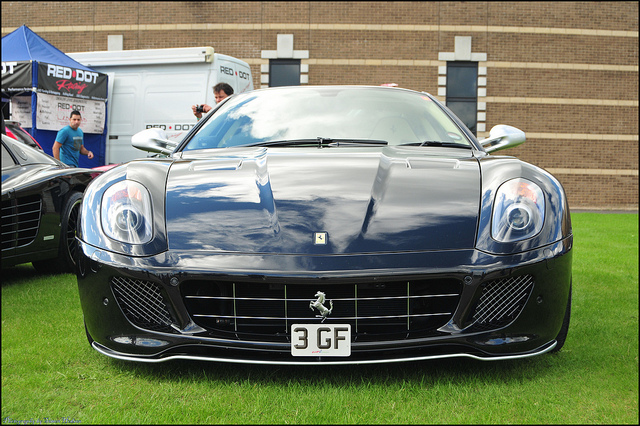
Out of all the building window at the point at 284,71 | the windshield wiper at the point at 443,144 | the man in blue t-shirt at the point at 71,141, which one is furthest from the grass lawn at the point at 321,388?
the building window at the point at 284,71

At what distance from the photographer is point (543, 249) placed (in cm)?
211

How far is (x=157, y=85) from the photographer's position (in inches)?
427

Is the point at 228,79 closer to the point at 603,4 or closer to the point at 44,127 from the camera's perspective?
the point at 44,127

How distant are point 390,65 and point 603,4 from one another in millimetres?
6904

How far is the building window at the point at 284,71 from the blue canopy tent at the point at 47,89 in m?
7.07

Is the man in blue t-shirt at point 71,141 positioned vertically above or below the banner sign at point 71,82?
below

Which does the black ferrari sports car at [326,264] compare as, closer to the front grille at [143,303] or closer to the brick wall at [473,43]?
the front grille at [143,303]

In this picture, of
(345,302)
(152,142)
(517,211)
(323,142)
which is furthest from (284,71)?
(345,302)

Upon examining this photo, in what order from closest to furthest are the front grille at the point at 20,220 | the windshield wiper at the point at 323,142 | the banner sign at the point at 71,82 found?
the windshield wiper at the point at 323,142, the front grille at the point at 20,220, the banner sign at the point at 71,82

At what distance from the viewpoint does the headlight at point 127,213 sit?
2164 mm

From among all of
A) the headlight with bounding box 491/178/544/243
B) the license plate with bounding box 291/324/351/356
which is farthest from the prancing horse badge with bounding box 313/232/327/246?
the headlight with bounding box 491/178/544/243

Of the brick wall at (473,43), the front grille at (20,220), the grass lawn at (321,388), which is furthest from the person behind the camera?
the brick wall at (473,43)

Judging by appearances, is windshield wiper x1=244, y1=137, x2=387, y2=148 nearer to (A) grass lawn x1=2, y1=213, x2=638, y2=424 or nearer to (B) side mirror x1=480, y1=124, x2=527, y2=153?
(B) side mirror x1=480, y1=124, x2=527, y2=153

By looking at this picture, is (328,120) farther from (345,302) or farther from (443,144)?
(345,302)
